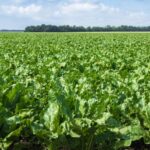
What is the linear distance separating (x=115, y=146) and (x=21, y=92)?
4.23ft

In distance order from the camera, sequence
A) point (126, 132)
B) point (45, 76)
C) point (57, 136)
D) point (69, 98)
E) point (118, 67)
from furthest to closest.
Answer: point (118, 67) → point (45, 76) → point (69, 98) → point (126, 132) → point (57, 136)

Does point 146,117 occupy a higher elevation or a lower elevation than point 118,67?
higher

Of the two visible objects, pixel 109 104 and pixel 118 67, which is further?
pixel 118 67

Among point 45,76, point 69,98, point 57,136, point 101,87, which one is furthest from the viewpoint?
point 45,76

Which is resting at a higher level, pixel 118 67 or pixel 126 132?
pixel 126 132

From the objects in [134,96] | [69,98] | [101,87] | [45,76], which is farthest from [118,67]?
[69,98]

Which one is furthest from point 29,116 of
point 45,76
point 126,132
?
point 45,76

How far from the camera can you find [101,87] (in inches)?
199

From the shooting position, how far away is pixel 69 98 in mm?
3785

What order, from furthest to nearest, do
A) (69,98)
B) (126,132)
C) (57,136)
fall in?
1. (69,98)
2. (126,132)
3. (57,136)

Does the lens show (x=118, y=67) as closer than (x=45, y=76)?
No

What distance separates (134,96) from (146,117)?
43cm

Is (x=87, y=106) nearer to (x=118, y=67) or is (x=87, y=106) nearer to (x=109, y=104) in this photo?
(x=109, y=104)

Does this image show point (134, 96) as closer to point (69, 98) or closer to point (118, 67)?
point (69, 98)
